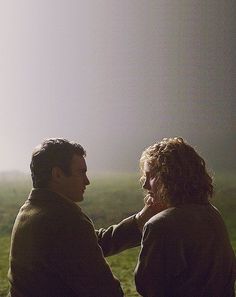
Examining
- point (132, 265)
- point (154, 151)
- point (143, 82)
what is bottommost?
point (132, 265)

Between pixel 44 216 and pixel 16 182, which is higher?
pixel 44 216

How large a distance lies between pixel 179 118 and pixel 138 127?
29cm

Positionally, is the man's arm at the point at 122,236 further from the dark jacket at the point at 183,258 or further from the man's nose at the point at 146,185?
the dark jacket at the point at 183,258

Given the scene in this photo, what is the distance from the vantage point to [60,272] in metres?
1.32

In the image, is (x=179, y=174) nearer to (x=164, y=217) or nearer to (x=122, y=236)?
(x=164, y=217)

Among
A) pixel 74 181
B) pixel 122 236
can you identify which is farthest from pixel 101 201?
pixel 74 181

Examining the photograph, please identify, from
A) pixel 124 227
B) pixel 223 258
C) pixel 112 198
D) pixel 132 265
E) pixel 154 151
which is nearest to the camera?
pixel 223 258

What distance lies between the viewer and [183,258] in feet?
4.03

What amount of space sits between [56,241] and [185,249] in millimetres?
372

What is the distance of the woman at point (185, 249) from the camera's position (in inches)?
48.6

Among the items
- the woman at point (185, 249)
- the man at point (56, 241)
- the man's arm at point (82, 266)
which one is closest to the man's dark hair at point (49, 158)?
the man at point (56, 241)

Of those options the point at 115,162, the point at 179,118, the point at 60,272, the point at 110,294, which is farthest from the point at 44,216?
the point at 179,118

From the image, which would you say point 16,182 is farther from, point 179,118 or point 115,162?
point 179,118

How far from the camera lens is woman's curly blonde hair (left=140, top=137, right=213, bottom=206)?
134cm
